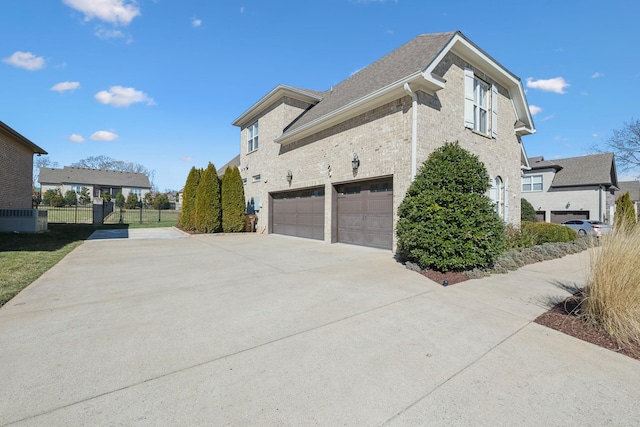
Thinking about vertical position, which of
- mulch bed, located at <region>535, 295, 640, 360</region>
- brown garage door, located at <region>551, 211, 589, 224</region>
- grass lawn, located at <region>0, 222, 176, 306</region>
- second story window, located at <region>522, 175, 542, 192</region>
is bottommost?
mulch bed, located at <region>535, 295, 640, 360</region>

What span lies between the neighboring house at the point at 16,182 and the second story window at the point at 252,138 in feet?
35.9

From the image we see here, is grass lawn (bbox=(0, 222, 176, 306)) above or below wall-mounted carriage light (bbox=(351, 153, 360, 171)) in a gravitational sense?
below

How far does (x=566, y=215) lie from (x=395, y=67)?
24.5 meters

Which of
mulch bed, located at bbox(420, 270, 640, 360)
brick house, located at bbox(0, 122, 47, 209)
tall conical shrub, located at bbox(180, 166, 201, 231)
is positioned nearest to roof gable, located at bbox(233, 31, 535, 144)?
mulch bed, located at bbox(420, 270, 640, 360)

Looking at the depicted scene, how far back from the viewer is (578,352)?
316 centimetres

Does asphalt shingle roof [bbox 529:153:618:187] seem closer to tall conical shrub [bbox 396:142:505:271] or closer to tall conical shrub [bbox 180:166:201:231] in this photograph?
tall conical shrub [bbox 396:142:505:271]

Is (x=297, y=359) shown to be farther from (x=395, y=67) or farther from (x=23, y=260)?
(x=395, y=67)

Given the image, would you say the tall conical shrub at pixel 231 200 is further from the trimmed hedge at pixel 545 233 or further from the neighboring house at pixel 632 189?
the neighboring house at pixel 632 189

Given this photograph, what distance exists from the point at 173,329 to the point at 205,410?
1685mm

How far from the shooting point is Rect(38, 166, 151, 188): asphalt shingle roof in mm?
48812

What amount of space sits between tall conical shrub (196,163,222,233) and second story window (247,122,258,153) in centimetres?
340

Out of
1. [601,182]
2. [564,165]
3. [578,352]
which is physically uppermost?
→ [564,165]

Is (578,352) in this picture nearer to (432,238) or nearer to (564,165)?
(432,238)

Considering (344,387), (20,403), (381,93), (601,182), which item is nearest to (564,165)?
(601,182)
